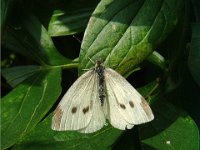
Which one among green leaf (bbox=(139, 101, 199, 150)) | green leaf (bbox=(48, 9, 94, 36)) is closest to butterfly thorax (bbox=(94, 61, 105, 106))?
green leaf (bbox=(139, 101, 199, 150))

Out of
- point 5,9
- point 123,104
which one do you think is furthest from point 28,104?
point 123,104

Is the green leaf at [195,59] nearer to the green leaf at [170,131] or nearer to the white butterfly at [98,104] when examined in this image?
the green leaf at [170,131]

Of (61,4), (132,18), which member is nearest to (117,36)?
(132,18)

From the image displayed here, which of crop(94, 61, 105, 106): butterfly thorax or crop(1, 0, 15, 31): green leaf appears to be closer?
crop(94, 61, 105, 106): butterfly thorax

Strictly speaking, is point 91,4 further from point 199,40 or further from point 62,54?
point 199,40

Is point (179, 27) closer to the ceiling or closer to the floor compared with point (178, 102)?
closer to the ceiling

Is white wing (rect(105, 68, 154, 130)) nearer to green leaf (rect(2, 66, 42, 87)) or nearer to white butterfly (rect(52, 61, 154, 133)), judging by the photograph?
white butterfly (rect(52, 61, 154, 133))
